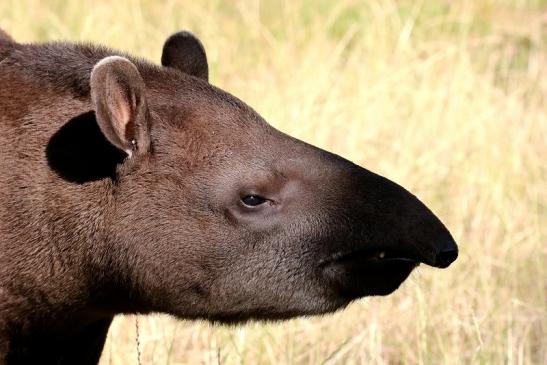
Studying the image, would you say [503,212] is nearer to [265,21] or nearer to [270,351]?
[270,351]

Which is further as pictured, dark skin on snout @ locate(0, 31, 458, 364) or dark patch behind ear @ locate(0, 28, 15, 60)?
dark patch behind ear @ locate(0, 28, 15, 60)

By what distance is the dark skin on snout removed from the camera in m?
4.64

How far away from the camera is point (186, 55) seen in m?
5.23

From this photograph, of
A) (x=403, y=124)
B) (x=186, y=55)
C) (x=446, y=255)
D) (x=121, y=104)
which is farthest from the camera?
(x=403, y=124)

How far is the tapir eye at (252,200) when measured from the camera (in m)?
4.72

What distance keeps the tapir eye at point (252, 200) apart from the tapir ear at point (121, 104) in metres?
0.39

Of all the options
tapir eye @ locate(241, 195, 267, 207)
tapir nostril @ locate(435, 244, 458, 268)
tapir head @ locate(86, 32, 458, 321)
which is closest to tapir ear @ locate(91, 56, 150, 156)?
tapir head @ locate(86, 32, 458, 321)

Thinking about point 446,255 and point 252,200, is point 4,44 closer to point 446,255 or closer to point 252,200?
point 252,200

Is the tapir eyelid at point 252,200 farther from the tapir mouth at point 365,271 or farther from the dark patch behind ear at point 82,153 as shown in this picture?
the dark patch behind ear at point 82,153

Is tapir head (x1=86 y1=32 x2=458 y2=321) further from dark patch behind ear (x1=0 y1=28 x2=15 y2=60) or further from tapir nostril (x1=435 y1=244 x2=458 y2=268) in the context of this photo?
dark patch behind ear (x1=0 y1=28 x2=15 y2=60)

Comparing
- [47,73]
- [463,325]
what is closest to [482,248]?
[463,325]

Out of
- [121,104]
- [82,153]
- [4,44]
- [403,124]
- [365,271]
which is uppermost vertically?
[403,124]

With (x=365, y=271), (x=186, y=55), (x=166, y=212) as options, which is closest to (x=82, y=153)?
(x=166, y=212)

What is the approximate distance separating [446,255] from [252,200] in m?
0.73
